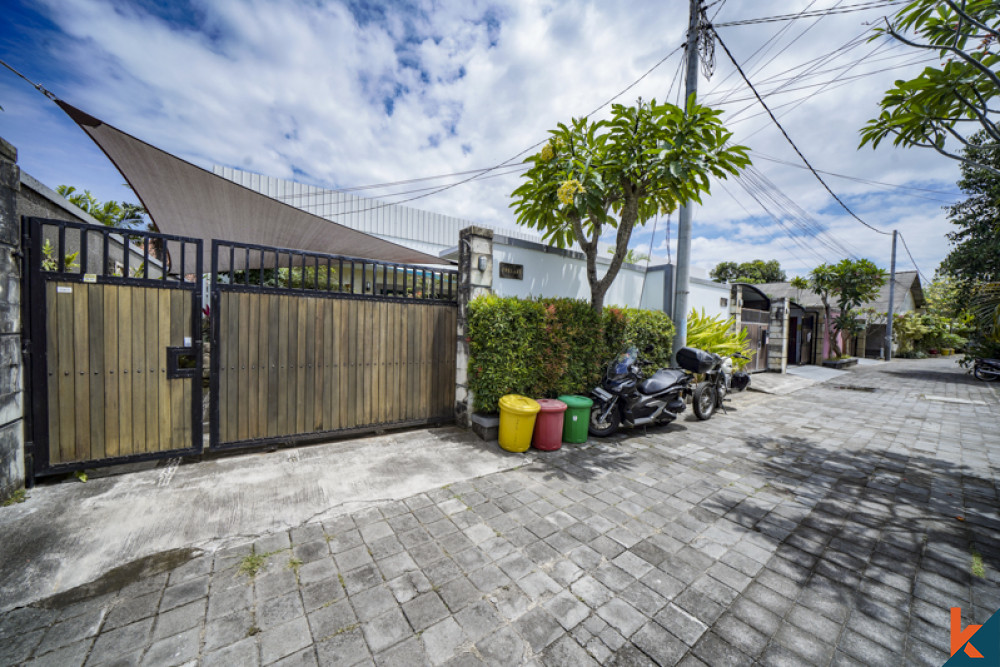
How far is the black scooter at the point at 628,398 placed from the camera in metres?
4.95

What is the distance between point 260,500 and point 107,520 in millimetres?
959

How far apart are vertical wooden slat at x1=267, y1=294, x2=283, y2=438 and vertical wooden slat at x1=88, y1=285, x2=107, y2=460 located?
127 cm

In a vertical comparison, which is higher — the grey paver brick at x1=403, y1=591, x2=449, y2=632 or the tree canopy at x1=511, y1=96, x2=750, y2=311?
the tree canopy at x1=511, y1=96, x2=750, y2=311

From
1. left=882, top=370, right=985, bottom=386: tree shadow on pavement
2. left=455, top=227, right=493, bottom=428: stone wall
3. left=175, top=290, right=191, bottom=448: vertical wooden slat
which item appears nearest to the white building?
left=455, top=227, right=493, bottom=428: stone wall

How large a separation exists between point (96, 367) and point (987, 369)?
20.6 meters

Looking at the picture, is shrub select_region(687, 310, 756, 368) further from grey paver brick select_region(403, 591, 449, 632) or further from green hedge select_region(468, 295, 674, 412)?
grey paver brick select_region(403, 591, 449, 632)

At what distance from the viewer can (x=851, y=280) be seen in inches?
556

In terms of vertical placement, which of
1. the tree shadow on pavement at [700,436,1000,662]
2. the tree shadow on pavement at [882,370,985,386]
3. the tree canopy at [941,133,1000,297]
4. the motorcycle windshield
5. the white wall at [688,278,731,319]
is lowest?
the tree shadow on pavement at [700,436,1000,662]

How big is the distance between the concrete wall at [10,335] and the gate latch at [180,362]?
91 centimetres

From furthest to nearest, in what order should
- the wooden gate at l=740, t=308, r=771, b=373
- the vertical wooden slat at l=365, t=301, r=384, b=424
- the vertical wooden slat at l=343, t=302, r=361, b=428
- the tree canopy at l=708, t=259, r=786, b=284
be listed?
the tree canopy at l=708, t=259, r=786, b=284 < the wooden gate at l=740, t=308, r=771, b=373 < the vertical wooden slat at l=365, t=301, r=384, b=424 < the vertical wooden slat at l=343, t=302, r=361, b=428

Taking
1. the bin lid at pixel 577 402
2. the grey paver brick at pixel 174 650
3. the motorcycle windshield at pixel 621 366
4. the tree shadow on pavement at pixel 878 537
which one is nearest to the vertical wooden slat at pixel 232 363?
the grey paver brick at pixel 174 650

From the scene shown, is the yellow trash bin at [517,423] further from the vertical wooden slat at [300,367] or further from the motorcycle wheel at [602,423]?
the vertical wooden slat at [300,367]

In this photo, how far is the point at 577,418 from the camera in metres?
4.68

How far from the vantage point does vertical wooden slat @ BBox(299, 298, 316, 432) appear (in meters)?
4.21
